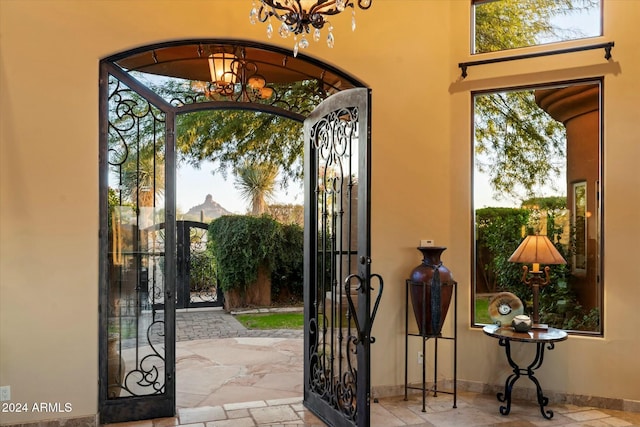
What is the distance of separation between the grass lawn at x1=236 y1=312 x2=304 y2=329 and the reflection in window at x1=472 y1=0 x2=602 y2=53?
5014mm

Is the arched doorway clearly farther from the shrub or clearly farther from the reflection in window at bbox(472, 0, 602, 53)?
the shrub

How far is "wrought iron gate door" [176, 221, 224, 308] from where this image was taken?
30.5 feet

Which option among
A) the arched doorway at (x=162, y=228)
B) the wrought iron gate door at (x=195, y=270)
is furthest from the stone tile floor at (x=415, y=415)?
the wrought iron gate door at (x=195, y=270)

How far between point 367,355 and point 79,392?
2.10 metres

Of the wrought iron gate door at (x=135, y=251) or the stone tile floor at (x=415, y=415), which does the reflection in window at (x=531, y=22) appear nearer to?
the wrought iron gate door at (x=135, y=251)

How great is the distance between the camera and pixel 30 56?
3.57 meters

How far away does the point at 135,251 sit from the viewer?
394 cm

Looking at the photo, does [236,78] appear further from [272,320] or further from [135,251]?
[272,320]

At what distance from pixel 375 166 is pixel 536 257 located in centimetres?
150

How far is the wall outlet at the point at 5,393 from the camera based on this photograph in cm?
350

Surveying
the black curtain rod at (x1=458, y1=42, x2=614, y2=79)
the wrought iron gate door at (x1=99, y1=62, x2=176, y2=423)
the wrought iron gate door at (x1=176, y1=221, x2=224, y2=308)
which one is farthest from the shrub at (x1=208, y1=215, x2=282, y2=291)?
the black curtain rod at (x1=458, y1=42, x2=614, y2=79)

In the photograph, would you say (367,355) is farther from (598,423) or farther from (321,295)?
(598,423)

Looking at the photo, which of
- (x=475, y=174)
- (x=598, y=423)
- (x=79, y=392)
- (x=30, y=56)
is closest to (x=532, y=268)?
(x=475, y=174)

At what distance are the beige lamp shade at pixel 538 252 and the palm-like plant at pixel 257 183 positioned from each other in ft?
20.7
